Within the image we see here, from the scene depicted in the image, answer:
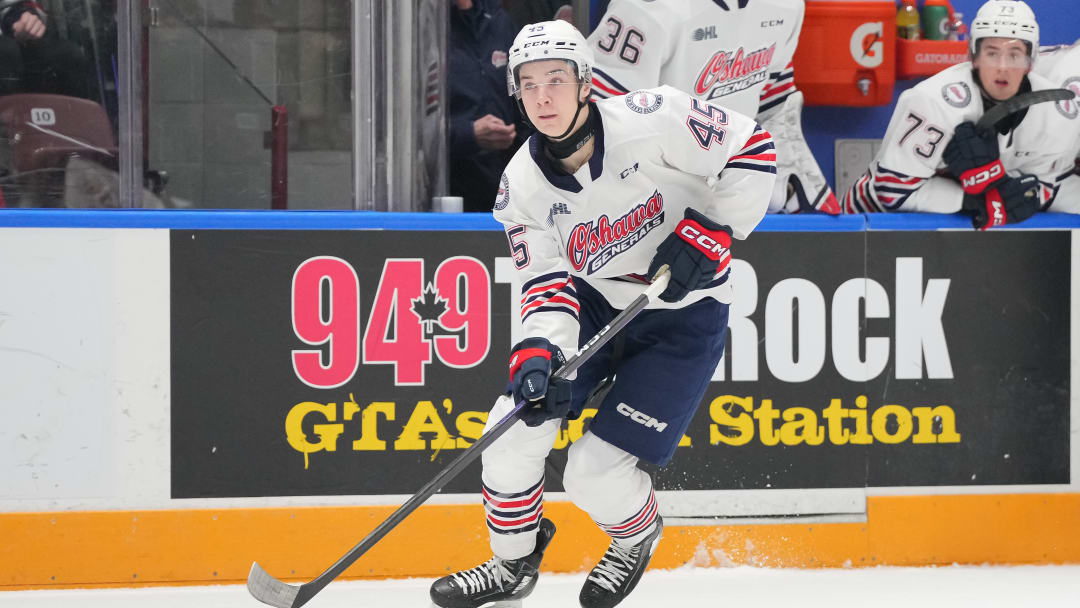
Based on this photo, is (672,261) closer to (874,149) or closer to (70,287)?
(70,287)

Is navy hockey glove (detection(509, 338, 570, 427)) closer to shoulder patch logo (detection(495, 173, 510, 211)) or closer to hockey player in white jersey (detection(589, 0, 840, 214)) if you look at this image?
shoulder patch logo (detection(495, 173, 510, 211))

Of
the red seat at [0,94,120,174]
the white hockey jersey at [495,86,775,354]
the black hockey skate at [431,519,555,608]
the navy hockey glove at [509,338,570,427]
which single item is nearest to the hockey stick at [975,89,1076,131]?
the white hockey jersey at [495,86,775,354]

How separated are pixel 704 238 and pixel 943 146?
1.41 meters

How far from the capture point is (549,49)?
2.40 m

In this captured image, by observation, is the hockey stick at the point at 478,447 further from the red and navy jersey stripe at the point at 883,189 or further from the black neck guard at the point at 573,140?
the red and navy jersey stripe at the point at 883,189

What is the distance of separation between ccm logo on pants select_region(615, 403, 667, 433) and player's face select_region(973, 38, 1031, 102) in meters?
1.72

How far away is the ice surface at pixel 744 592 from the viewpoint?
3.02 meters

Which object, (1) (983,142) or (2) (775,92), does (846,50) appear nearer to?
(2) (775,92)

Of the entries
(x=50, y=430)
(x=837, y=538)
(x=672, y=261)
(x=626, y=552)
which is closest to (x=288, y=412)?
(x=50, y=430)

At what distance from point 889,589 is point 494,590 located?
45.8 inches

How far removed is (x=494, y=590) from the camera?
8.61 feet

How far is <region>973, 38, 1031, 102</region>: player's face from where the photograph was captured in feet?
Result: 11.6

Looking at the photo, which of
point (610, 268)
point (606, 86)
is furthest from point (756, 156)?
point (606, 86)

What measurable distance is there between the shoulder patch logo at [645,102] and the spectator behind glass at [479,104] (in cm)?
102
